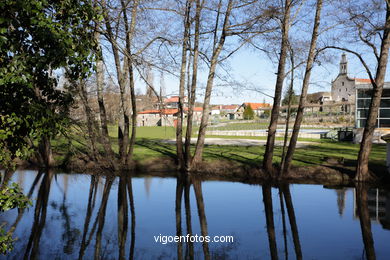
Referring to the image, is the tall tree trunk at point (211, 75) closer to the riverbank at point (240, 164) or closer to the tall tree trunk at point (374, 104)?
the riverbank at point (240, 164)

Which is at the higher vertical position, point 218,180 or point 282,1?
point 282,1

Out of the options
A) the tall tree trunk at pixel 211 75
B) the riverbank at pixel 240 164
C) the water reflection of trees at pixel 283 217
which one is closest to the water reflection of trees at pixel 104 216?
the riverbank at pixel 240 164

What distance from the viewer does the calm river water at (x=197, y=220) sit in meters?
7.88

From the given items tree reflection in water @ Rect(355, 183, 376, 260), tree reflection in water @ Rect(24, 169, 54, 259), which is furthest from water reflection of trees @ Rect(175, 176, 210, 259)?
tree reflection in water @ Rect(355, 183, 376, 260)

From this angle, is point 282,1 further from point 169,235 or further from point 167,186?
point 169,235

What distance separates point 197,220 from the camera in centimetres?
1031

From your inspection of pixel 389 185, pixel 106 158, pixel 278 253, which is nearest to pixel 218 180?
pixel 106 158

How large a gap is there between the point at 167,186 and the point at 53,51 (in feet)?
36.6

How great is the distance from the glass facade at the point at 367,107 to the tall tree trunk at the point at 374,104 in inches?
616

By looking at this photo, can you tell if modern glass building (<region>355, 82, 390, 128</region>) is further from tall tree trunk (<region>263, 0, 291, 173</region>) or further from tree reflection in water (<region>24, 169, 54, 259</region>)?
tree reflection in water (<region>24, 169, 54, 259</region>)

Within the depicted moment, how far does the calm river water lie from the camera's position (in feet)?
25.9

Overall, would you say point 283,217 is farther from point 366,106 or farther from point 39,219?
point 366,106

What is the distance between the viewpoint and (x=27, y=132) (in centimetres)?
476

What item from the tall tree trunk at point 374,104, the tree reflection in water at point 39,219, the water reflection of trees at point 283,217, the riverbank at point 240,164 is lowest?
the water reflection of trees at point 283,217
